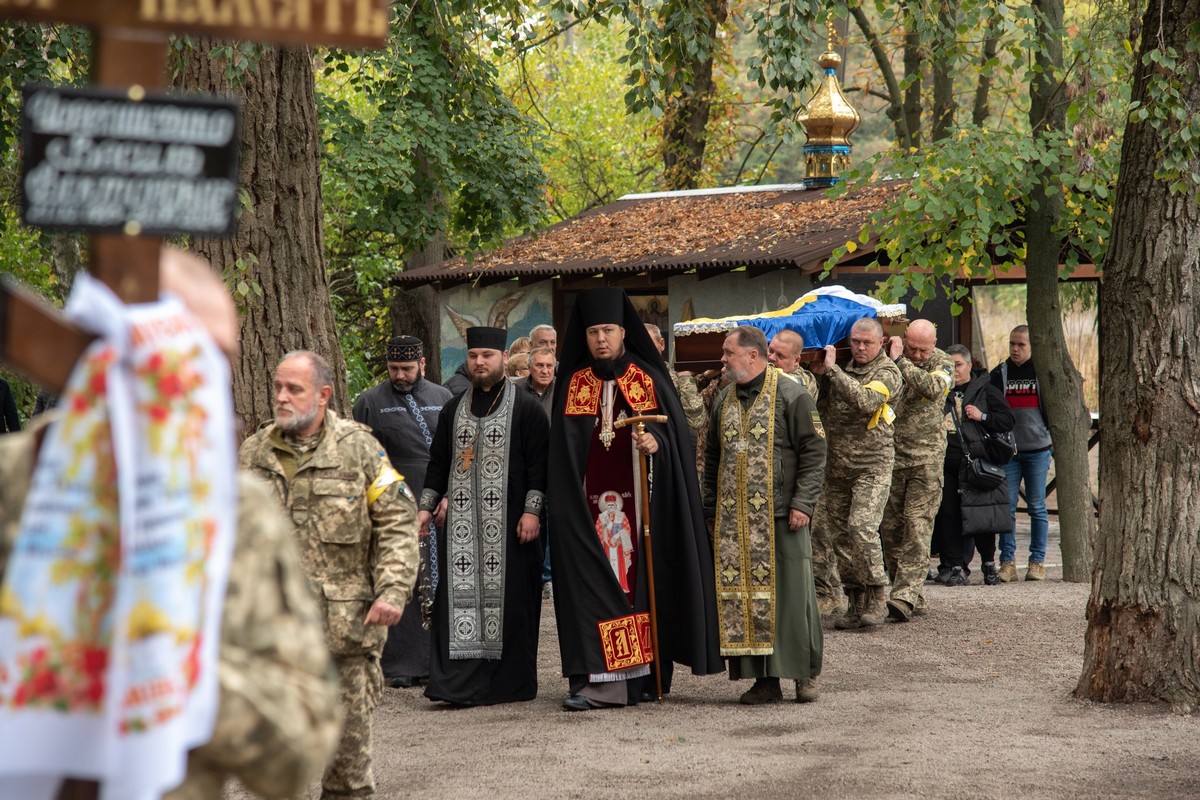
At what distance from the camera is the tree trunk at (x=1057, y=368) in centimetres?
1394

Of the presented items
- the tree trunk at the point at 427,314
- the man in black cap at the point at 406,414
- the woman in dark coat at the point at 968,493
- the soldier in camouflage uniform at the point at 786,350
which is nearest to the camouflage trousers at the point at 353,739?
the man in black cap at the point at 406,414

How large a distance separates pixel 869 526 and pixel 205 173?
9.13 metres

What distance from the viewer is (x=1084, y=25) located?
16891mm

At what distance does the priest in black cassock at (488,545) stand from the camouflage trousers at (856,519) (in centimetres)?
302

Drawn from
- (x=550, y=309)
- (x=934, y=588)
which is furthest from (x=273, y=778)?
(x=550, y=309)

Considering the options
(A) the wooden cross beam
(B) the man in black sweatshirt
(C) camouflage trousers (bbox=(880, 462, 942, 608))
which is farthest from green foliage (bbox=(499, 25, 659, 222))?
(A) the wooden cross beam

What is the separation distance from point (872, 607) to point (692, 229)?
9.38 meters

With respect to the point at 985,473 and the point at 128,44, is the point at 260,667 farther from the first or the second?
the point at 985,473

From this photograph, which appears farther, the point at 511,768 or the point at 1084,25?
the point at 1084,25

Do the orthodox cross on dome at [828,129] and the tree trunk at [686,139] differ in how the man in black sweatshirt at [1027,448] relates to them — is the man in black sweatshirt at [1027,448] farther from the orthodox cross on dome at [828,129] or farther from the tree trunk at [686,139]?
the tree trunk at [686,139]

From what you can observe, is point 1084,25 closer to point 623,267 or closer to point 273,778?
point 623,267

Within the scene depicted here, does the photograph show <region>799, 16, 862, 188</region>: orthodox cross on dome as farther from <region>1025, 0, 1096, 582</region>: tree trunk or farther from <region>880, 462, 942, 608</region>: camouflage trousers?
<region>880, 462, 942, 608</region>: camouflage trousers

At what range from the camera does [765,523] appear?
8945 millimetres

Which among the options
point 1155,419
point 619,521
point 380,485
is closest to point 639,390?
point 619,521
